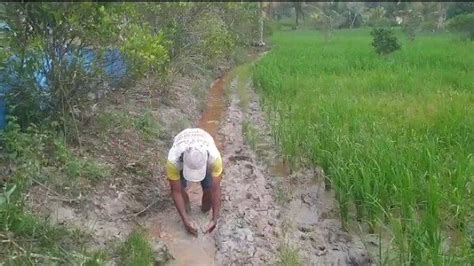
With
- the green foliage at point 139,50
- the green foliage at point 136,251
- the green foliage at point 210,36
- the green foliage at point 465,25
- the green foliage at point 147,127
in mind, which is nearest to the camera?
the green foliage at point 136,251

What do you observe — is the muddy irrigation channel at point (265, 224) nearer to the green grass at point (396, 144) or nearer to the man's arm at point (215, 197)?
the man's arm at point (215, 197)

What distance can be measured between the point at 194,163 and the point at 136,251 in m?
0.78

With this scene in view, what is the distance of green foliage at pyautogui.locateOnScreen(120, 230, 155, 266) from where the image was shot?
3.33m

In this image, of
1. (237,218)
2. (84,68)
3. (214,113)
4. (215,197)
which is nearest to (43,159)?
(84,68)

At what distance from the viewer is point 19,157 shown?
159 inches

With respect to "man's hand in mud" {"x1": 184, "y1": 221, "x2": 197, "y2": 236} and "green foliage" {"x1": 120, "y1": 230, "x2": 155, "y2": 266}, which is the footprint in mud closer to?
"man's hand in mud" {"x1": 184, "y1": 221, "x2": 197, "y2": 236}

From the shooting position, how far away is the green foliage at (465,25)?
19.4m

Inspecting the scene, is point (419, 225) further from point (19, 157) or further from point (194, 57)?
point (194, 57)

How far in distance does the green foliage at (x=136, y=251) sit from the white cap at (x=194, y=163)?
58 cm

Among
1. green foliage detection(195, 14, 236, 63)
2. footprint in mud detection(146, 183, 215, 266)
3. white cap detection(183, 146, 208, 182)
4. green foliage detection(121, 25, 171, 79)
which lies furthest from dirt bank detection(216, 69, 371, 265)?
green foliage detection(195, 14, 236, 63)

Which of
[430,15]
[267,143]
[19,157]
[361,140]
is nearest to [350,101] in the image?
[267,143]

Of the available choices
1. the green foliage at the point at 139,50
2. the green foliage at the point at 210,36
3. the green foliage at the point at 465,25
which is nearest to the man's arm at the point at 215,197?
the green foliage at the point at 139,50

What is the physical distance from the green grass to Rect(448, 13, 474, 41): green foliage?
10.8 metres

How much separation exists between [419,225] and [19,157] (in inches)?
118
